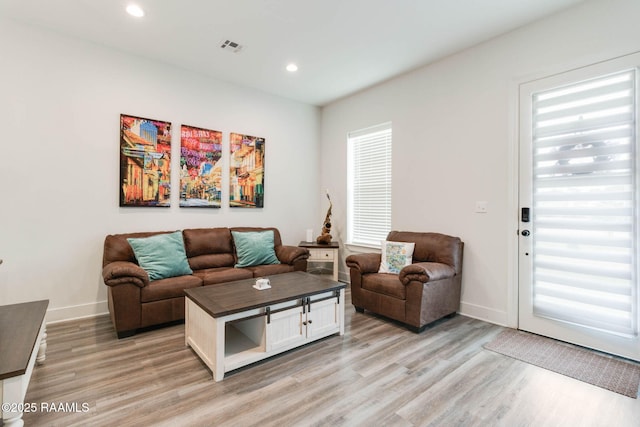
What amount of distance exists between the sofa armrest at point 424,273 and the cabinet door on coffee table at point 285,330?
108cm

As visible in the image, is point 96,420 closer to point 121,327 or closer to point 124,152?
point 121,327

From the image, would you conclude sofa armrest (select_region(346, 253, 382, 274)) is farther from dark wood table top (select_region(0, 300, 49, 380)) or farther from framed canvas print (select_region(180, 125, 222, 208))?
dark wood table top (select_region(0, 300, 49, 380))

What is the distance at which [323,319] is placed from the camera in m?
2.69

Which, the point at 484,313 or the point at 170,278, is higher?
the point at 170,278

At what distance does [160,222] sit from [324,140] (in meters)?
2.88

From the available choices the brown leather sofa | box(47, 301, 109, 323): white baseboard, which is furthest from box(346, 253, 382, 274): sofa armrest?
box(47, 301, 109, 323): white baseboard

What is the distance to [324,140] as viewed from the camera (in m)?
5.26

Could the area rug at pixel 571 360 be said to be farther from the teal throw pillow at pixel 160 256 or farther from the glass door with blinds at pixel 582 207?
the teal throw pillow at pixel 160 256

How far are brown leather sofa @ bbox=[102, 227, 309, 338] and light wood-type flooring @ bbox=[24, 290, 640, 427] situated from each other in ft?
0.78

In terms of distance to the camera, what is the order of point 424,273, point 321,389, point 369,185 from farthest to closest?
point 369,185 < point 424,273 < point 321,389

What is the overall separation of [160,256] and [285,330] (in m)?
1.63

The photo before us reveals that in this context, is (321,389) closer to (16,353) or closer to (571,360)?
(16,353)

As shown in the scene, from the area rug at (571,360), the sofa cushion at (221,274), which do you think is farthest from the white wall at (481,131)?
the sofa cushion at (221,274)

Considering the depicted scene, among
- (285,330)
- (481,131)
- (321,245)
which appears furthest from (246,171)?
(481,131)
